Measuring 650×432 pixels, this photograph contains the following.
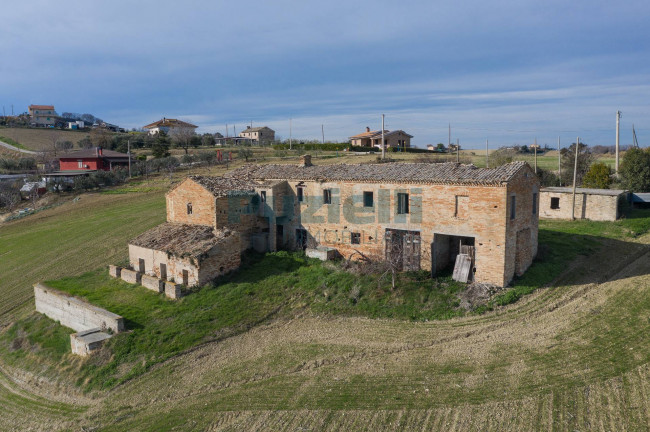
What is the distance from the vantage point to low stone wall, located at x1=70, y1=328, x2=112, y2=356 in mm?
20078

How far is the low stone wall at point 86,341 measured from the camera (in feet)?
65.9

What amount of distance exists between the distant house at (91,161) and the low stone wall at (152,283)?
42.3 meters

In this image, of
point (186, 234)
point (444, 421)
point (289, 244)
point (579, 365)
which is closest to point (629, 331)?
point (579, 365)

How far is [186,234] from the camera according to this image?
26375 mm

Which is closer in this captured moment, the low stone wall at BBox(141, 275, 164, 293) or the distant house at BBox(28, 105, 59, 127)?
the low stone wall at BBox(141, 275, 164, 293)

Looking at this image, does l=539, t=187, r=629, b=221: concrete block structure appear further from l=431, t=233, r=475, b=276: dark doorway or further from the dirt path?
l=431, t=233, r=475, b=276: dark doorway

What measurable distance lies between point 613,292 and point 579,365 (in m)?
7.04

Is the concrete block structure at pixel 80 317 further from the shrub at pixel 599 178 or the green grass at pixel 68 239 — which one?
the shrub at pixel 599 178

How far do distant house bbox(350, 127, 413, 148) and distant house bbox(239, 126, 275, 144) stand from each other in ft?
106

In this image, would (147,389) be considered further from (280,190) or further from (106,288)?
(280,190)

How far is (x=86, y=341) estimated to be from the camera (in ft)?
66.3

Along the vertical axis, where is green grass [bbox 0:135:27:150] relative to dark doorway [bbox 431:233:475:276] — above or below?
above

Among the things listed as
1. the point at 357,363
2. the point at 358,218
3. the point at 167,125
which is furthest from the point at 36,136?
the point at 357,363

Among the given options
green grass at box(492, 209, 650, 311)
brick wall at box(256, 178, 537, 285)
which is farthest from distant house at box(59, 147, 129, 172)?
green grass at box(492, 209, 650, 311)
